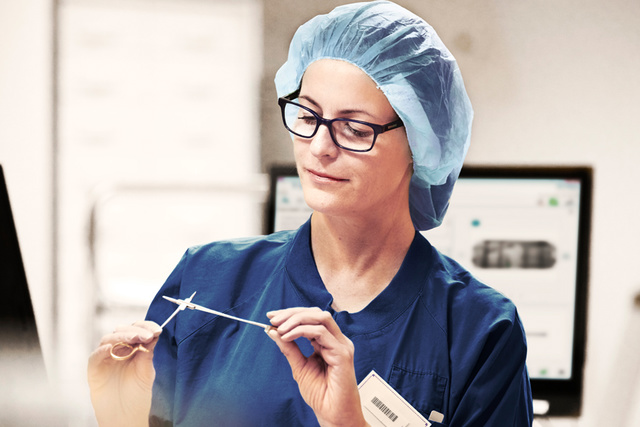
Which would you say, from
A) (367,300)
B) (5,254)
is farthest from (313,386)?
(5,254)

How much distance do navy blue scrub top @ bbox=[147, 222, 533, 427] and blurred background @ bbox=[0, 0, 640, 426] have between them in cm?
31

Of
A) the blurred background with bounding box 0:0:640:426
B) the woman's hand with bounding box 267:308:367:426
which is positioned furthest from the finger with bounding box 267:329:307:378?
the blurred background with bounding box 0:0:640:426

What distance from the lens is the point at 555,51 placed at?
1185 mm

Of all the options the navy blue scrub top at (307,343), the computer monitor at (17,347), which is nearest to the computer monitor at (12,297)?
the computer monitor at (17,347)

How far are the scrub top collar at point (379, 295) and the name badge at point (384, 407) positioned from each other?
0.24 feet

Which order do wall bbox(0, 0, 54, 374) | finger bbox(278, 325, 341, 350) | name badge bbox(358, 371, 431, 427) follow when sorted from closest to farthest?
finger bbox(278, 325, 341, 350), name badge bbox(358, 371, 431, 427), wall bbox(0, 0, 54, 374)

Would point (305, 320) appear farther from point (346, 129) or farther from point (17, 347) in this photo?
point (17, 347)

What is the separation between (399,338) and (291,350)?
183 millimetres

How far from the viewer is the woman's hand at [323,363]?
2.41 ft

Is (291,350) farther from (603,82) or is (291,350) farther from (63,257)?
(603,82)

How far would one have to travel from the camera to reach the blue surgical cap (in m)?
0.83

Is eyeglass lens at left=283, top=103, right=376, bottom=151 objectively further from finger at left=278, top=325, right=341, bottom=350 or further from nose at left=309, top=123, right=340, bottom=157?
finger at left=278, top=325, right=341, bottom=350

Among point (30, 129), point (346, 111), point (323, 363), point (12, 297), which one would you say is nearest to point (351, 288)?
point (323, 363)

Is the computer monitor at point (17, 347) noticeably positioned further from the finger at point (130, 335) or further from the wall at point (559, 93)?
the wall at point (559, 93)
